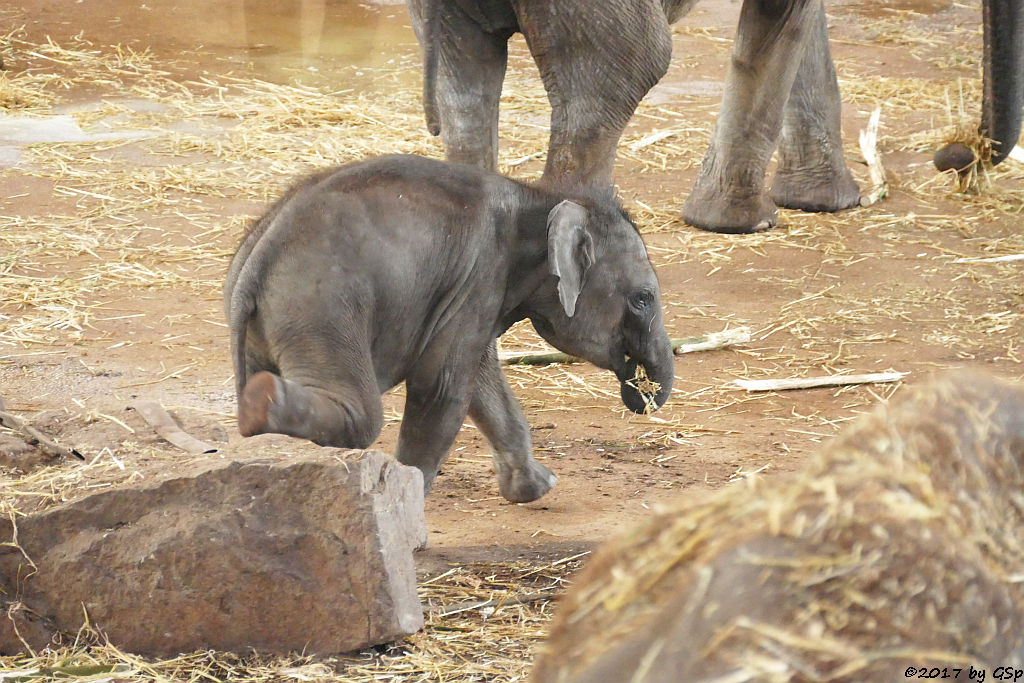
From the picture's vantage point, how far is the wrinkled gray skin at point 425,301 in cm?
358

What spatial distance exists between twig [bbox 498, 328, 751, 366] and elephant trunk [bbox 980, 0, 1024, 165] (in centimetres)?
162

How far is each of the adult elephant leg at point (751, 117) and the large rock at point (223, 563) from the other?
14.4 ft

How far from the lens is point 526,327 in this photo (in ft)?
20.5

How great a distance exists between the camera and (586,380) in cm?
564

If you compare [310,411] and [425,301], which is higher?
[425,301]

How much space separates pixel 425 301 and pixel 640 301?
697mm

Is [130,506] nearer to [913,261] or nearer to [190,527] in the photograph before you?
[190,527]

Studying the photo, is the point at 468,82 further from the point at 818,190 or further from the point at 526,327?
the point at 818,190

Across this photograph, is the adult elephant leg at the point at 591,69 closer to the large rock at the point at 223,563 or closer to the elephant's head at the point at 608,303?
the elephant's head at the point at 608,303

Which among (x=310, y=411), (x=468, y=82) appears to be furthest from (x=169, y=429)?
(x=468, y=82)

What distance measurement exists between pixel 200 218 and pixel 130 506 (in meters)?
4.60

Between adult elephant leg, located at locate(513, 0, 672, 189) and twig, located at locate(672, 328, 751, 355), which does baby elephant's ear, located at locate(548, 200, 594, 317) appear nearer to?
adult elephant leg, located at locate(513, 0, 672, 189)

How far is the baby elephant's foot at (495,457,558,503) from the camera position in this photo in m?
4.41

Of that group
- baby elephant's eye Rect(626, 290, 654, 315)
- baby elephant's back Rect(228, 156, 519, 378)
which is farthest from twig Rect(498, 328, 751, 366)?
baby elephant's back Rect(228, 156, 519, 378)
